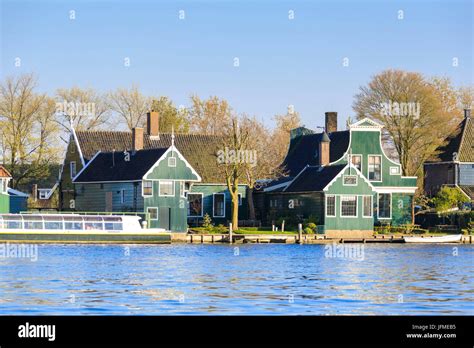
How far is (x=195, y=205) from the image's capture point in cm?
9425

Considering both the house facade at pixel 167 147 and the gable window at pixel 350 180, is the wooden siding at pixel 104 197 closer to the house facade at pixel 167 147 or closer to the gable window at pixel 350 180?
the house facade at pixel 167 147

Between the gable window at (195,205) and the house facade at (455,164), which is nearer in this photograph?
the gable window at (195,205)

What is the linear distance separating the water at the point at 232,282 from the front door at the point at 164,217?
38.4 ft

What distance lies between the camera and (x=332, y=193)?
8856cm

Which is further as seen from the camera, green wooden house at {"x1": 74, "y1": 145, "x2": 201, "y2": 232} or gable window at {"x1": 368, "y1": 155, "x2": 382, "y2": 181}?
gable window at {"x1": 368, "y1": 155, "x2": 382, "y2": 181}

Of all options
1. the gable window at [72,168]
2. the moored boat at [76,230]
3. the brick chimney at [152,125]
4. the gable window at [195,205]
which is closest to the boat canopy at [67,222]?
the moored boat at [76,230]

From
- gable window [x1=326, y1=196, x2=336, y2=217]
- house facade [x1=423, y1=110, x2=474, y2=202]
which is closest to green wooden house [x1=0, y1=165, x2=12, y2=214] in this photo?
gable window [x1=326, y1=196, x2=336, y2=217]

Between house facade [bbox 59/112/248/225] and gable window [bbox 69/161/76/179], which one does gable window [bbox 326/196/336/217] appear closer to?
house facade [bbox 59/112/248/225]

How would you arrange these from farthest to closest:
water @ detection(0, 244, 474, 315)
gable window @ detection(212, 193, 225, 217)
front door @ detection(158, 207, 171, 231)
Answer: gable window @ detection(212, 193, 225, 217) → front door @ detection(158, 207, 171, 231) → water @ detection(0, 244, 474, 315)

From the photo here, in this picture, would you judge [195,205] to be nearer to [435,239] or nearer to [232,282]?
[435,239]

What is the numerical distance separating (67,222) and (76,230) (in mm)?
868

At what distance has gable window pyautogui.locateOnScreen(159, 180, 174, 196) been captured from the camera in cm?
8756

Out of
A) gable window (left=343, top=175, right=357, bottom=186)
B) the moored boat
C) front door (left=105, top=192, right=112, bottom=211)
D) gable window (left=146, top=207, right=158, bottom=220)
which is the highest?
gable window (left=343, top=175, right=357, bottom=186)

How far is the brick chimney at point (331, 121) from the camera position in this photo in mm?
101625
